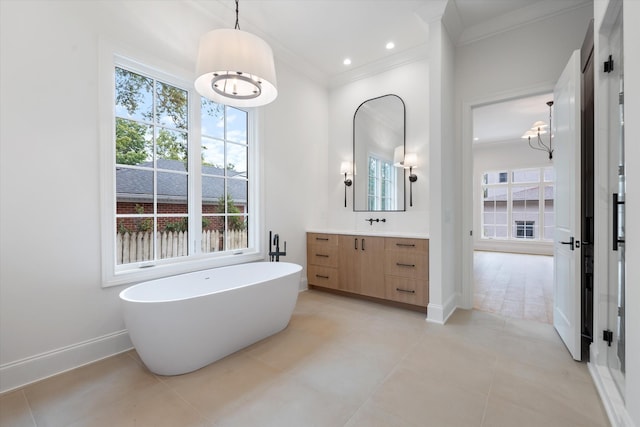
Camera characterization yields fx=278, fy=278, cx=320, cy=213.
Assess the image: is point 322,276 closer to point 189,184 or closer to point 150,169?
point 189,184

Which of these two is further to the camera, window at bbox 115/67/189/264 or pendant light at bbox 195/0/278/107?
window at bbox 115/67/189/264

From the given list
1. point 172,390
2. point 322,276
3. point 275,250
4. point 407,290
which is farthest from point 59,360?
point 407,290

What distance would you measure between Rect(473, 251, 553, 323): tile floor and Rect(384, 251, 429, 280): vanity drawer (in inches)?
37.1

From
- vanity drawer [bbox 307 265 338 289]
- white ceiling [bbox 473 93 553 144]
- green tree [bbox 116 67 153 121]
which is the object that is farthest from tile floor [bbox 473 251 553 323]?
green tree [bbox 116 67 153 121]

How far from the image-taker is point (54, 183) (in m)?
2.01

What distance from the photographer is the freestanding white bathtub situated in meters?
1.84

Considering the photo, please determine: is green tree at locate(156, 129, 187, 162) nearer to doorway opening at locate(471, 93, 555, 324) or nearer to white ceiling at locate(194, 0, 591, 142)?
white ceiling at locate(194, 0, 591, 142)

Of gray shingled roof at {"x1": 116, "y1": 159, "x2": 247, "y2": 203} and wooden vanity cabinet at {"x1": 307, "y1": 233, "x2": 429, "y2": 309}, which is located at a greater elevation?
gray shingled roof at {"x1": 116, "y1": 159, "x2": 247, "y2": 203}

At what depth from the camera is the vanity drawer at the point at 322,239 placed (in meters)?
→ 3.82

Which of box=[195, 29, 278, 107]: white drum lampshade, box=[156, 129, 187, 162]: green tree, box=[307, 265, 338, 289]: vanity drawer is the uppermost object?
box=[195, 29, 278, 107]: white drum lampshade

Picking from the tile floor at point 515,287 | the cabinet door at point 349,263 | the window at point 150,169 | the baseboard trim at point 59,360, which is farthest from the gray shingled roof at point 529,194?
the baseboard trim at point 59,360

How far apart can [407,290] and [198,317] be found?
7.32 ft

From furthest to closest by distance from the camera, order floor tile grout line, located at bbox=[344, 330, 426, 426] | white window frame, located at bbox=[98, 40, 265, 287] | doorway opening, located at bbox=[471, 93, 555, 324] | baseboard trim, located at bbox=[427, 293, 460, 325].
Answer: doorway opening, located at bbox=[471, 93, 555, 324] < baseboard trim, located at bbox=[427, 293, 460, 325] < white window frame, located at bbox=[98, 40, 265, 287] < floor tile grout line, located at bbox=[344, 330, 426, 426]

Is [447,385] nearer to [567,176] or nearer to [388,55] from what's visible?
[567,176]
